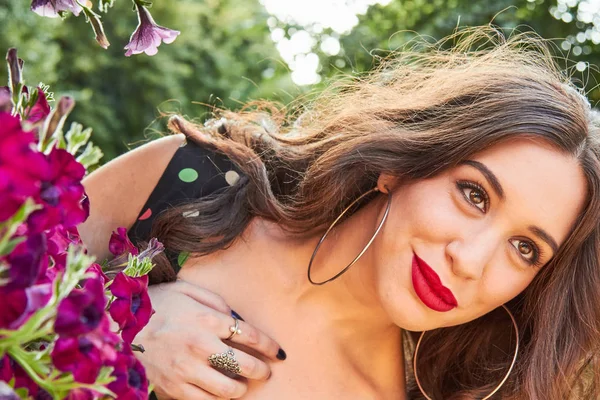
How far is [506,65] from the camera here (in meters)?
2.45

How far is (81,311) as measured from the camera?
598 millimetres

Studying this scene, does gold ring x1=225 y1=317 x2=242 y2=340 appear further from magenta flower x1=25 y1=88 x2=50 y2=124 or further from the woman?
magenta flower x1=25 y1=88 x2=50 y2=124

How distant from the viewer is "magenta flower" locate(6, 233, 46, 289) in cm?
55

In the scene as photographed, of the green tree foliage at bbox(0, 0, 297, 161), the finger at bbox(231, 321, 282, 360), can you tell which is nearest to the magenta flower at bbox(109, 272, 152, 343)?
the finger at bbox(231, 321, 282, 360)

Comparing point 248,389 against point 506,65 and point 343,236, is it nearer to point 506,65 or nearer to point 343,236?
point 343,236

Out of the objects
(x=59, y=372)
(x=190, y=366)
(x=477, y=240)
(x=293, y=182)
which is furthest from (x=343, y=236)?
(x=59, y=372)

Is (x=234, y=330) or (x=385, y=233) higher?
(x=385, y=233)

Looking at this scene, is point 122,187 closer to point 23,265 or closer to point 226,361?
point 226,361

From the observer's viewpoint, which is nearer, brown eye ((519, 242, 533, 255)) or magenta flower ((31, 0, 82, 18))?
magenta flower ((31, 0, 82, 18))

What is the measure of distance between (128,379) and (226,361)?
1394 mm

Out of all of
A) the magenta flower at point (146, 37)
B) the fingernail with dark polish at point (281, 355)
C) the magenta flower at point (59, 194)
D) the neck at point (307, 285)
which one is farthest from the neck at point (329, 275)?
the magenta flower at point (59, 194)

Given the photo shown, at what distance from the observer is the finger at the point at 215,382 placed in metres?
1.99

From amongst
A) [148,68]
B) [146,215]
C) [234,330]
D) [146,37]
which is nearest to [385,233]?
[234,330]

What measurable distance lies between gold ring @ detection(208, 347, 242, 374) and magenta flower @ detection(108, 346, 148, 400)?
1347 mm
